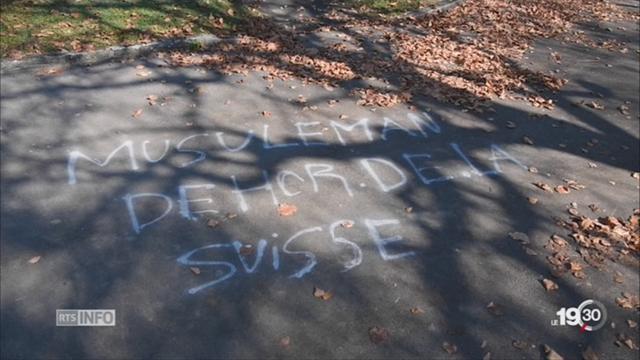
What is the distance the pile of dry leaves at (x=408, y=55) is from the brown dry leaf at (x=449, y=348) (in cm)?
440

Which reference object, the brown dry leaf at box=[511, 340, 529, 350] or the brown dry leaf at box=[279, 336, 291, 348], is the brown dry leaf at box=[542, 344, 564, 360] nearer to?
the brown dry leaf at box=[511, 340, 529, 350]

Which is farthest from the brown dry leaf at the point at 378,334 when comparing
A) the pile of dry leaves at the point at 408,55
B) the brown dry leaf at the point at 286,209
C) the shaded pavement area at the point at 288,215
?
the pile of dry leaves at the point at 408,55

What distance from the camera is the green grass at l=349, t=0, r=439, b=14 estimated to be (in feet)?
40.2

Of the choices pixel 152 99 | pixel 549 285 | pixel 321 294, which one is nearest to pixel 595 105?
pixel 549 285

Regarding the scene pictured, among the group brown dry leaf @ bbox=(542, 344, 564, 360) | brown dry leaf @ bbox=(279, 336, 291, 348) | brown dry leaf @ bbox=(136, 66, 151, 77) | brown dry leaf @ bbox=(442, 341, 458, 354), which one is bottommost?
brown dry leaf @ bbox=(279, 336, 291, 348)

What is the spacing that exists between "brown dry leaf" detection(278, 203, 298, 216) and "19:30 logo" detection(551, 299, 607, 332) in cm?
255

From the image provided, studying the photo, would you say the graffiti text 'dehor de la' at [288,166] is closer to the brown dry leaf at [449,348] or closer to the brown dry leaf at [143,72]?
the brown dry leaf at [449,348]

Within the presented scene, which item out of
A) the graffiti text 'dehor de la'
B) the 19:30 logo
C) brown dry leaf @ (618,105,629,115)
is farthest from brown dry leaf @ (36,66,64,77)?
brown dry leaf @ (618,105,629,115)

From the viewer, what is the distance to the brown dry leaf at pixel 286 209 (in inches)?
208

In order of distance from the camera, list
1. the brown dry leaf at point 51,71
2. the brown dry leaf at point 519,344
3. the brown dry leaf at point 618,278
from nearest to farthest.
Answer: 1. the brown dry leaf at point 519,344
2. the brown dry leaf at point 618,278
3. the brown dry leaf at point 51,71

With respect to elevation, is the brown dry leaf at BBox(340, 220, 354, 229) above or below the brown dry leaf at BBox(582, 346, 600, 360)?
below

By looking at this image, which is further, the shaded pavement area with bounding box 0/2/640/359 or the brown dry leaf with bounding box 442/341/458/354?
the shaded pavement area with bounding box 0/2/640/359

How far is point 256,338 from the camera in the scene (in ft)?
13.0

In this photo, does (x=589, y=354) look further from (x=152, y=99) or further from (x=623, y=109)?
(x=152, y=99)
